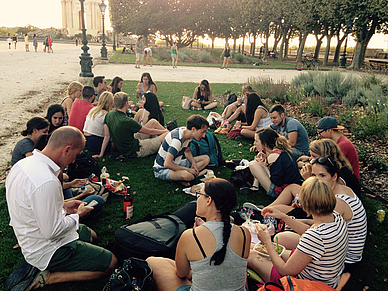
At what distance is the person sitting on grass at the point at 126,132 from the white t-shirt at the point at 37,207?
3.53 metres

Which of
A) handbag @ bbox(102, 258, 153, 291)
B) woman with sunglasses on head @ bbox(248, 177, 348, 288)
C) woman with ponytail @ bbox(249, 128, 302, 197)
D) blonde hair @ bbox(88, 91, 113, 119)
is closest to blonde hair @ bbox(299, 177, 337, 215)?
woman with sunglasses on head @ bbox(248, 177, 348, 288)

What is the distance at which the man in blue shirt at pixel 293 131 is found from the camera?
6.38 m

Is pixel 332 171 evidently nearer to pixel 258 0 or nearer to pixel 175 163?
pixel 175 163

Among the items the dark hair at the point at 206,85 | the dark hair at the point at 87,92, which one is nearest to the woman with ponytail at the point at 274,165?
the dark hair at the point at 87,92

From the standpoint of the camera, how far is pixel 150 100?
26.9 ft

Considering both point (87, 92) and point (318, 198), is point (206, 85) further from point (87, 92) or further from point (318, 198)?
point (318, 198)

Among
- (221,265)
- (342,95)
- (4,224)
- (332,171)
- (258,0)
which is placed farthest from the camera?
(258,0)

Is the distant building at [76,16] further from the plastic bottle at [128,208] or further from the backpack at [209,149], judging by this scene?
the plastic bottle at [128,208]

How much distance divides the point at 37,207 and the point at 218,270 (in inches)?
63.3

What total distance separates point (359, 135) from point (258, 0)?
128 ft

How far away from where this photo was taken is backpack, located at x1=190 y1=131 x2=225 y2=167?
21.0ft

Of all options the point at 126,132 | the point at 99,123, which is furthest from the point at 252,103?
the point at 99,123

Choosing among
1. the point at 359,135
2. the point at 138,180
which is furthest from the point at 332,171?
the point at 359,135

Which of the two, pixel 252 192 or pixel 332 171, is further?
pixel 252 192
